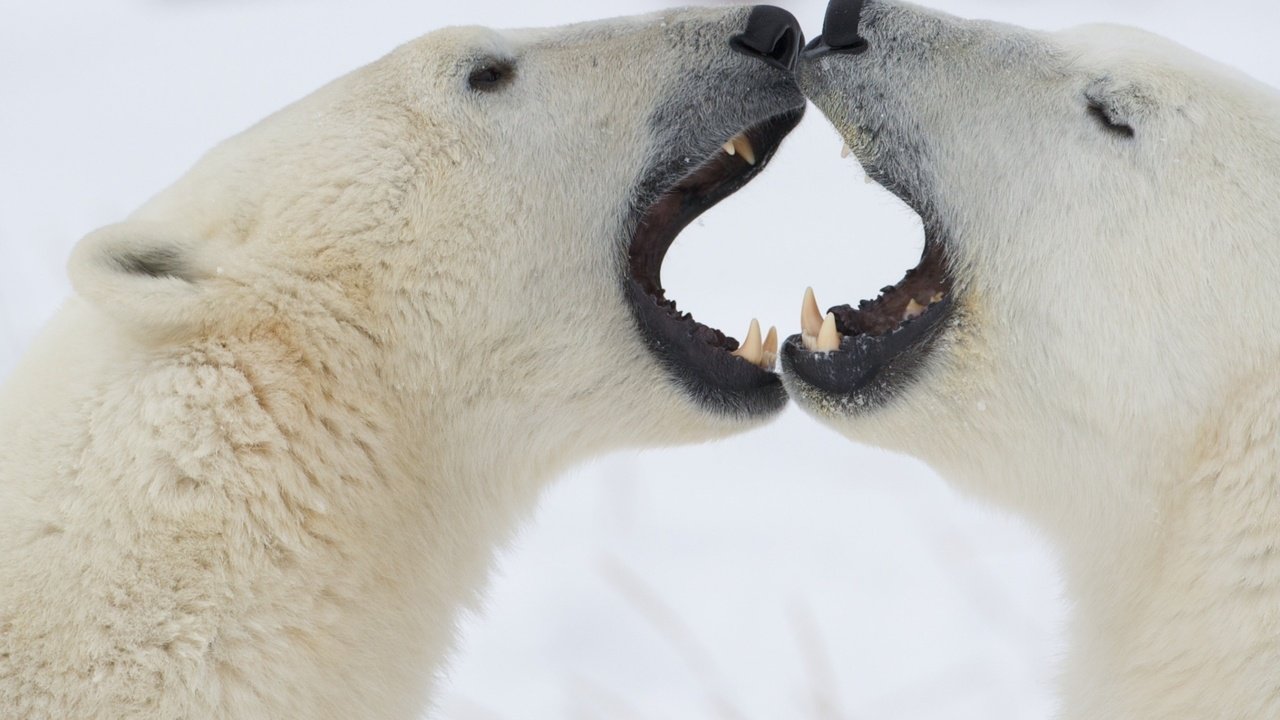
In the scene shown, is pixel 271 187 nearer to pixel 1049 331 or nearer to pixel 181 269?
pixel 181 269

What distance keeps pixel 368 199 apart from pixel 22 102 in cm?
656

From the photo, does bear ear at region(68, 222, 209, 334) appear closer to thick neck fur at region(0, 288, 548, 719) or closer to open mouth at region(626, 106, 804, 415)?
thick neck fur at region(0, 288, 548, 719)

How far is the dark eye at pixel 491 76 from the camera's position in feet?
8.83

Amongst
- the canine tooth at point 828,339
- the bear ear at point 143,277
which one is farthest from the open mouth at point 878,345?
the bear ear at point 143,277

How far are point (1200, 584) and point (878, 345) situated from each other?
697mm

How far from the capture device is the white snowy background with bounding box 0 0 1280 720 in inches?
163

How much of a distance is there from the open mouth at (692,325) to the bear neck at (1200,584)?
687mm

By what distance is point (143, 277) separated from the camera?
226cm

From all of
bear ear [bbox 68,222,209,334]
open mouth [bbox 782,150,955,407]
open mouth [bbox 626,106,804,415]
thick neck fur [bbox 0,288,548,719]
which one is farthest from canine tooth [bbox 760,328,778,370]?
bear ear [bbox 68,222,209,334]

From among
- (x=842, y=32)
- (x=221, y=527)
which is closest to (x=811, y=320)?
(x=842, y=32)

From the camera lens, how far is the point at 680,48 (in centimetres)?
275

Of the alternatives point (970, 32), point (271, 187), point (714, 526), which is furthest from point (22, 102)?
point (970, 32)

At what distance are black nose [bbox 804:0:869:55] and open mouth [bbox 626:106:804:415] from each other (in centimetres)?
16

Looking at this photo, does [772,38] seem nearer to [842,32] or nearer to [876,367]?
[842,32]
